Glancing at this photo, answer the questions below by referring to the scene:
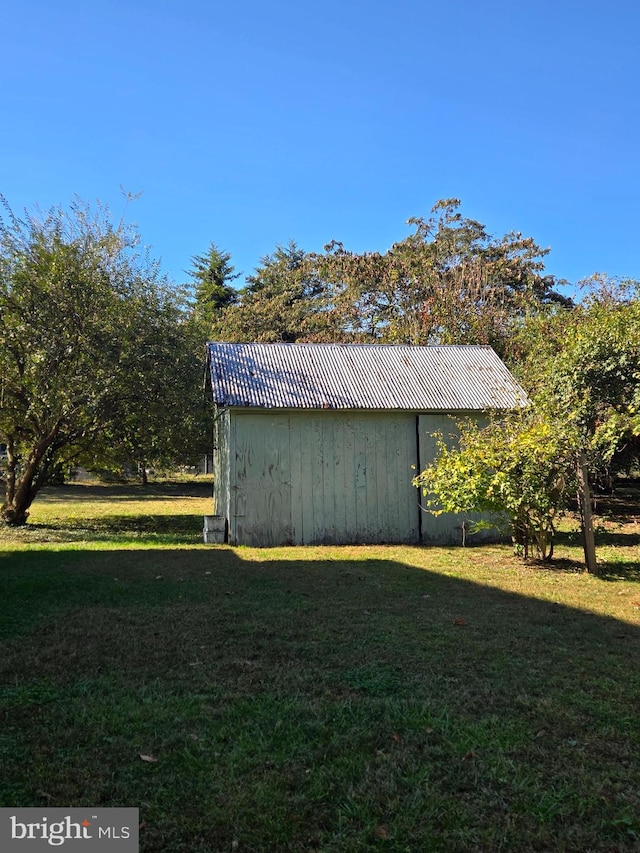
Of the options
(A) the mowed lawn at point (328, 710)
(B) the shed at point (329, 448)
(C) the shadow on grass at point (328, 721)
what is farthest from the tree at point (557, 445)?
(C) the shadow on grass at point (328, 721)

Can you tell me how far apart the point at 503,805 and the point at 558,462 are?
6587 mm

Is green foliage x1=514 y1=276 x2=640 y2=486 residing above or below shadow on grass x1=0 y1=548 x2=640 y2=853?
above

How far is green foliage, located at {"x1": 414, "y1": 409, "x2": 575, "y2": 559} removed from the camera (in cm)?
853

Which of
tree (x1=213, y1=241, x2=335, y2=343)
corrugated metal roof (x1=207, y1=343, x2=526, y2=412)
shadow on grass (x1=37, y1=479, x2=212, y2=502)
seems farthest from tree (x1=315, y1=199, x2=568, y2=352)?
shadow on grass (x1=37, y1=479, x2=212, y2=502)

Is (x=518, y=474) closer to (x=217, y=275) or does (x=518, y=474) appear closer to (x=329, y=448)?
(x=329, y=448)

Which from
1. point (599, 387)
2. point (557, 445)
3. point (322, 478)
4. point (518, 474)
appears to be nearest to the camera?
point (557, 445)

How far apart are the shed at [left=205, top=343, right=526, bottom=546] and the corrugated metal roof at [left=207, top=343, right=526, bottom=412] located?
37 mm

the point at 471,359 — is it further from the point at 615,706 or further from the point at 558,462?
the point at 615,706

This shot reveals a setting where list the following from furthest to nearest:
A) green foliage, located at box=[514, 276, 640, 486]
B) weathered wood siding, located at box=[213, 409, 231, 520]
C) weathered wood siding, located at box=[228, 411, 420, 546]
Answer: weathered wood siding, located at box=[213, 409, 231, 520] < weathered wood siding, located at box=[228, 411, 420, 546] < green foliage, located at box=[514, 276, 640, 486]

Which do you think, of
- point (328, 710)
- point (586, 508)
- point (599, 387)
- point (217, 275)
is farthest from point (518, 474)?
point (217, 275)

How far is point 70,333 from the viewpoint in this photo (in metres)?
12.7

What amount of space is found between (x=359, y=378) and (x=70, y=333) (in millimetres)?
6163

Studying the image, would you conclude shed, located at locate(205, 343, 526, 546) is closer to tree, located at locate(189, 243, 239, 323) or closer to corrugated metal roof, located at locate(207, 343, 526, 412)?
corrugated metal roof, located at locate(207, 343, 526, 412)

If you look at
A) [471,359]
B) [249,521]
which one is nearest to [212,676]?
[249,521]
